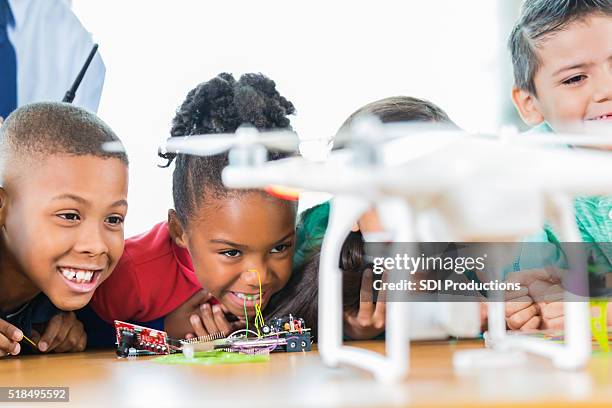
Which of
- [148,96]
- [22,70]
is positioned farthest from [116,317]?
[22,70]

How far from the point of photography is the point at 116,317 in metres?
0.98

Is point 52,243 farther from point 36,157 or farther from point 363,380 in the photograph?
point 363,380

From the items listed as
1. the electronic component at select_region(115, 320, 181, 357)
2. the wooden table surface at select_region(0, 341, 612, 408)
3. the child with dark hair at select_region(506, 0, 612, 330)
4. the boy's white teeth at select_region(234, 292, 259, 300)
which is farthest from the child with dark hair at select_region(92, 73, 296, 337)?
the child with dark hair at select_region(506, 0, 612, 330)

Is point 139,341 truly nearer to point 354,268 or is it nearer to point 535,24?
point 354,268

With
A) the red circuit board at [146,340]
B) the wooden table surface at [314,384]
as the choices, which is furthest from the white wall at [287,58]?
the wooden table surface at [314,384]

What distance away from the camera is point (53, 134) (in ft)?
2.81

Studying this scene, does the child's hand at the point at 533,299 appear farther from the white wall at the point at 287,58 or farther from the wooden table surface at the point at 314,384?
the white wall at the point at 287,58

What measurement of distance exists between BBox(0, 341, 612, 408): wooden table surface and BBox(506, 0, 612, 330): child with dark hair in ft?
1.36

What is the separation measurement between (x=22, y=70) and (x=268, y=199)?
1.81 ft

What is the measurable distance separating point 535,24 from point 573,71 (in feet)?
0.32

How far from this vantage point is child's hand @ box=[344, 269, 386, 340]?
90cm

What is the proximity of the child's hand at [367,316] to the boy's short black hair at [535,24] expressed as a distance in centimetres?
40

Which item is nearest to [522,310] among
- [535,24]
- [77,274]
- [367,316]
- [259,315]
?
[367,316]

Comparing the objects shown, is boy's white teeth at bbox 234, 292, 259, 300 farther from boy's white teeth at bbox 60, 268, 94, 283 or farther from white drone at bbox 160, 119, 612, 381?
white drone at bbox 160, 119, 612, 381
